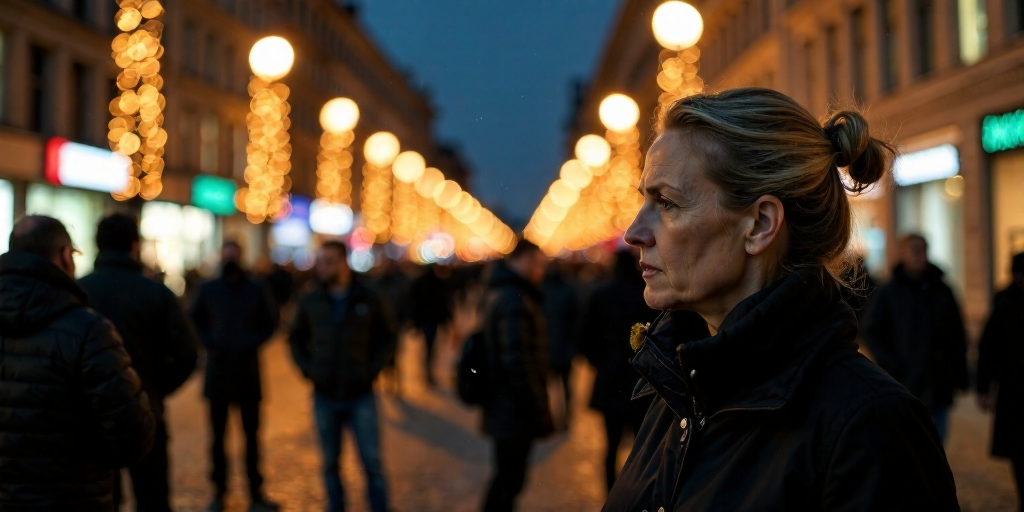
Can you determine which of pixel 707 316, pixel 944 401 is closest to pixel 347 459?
pixel 944 401

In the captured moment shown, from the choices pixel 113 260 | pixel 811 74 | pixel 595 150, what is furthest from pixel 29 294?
pixel 811 74

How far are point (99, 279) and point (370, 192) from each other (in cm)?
2987

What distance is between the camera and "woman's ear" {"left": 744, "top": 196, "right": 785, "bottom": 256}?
180 cm

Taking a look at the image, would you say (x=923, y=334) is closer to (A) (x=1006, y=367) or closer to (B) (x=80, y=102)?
(A) (x=1006, y=367)

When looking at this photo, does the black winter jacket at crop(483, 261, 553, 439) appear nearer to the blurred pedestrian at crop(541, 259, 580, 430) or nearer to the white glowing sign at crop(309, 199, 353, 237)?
the blurred pedestrian at crop(541, 259, 580, 430)

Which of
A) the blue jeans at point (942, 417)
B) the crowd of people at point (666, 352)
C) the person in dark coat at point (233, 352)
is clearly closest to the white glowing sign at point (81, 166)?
the person in dark coat at point (233, 352)

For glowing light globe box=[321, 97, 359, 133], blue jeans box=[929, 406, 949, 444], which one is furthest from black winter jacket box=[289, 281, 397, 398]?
glowing light globe box=[321, 97, 359, 133]

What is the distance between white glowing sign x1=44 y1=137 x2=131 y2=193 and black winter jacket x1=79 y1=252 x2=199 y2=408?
17885 millimetres

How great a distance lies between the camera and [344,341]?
6.94 m

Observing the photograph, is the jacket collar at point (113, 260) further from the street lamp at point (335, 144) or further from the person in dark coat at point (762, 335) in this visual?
the street lamp at point (335, 144)

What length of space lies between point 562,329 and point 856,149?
984 centimetres

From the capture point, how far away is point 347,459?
930 cm

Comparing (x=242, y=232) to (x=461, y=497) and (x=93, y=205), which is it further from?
(x=461, y=497)

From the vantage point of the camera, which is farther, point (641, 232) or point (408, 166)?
point (408, 166)
